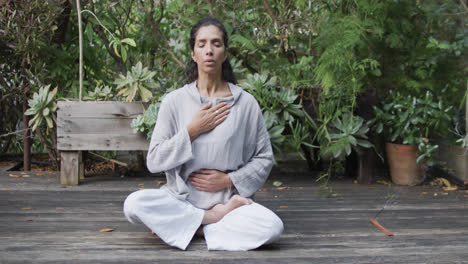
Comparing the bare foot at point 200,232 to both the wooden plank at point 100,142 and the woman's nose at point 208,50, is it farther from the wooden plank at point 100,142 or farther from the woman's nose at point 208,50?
the wooden plank at point 100,142

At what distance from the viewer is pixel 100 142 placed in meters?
4.06

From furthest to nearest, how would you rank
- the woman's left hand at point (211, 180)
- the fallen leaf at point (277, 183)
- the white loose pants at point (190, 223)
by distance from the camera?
1. the fallen leaf at point (277, 183)
2. the woman's left hand at point (211, 180)
3. the white loose pants at point (190, 223)

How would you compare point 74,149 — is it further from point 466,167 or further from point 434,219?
point 466,167

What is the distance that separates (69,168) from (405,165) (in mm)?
2763

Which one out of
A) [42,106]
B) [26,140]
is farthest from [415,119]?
[26,140]

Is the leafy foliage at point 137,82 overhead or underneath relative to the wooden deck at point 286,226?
overhead

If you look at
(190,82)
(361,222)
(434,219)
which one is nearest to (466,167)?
(434,219)

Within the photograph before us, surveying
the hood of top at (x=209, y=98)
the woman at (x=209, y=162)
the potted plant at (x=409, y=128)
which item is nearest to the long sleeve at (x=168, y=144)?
the woman at (x=209, y=162)

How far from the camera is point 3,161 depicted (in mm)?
5129

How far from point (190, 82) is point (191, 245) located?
907mm

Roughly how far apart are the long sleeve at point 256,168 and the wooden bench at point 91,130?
1.60m

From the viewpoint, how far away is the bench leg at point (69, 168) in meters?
4.04

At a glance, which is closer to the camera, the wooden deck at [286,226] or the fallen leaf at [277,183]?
the wooden deck at [286,226]

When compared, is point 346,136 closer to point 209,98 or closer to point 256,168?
point 256,168
